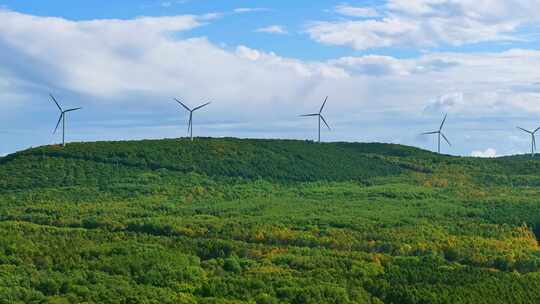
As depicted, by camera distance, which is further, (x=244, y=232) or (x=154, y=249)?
(x=244, y=232)

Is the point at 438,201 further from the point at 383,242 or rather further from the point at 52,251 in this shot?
the point at 52,251

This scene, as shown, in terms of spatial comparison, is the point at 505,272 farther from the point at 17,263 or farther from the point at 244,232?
the point at 17,263

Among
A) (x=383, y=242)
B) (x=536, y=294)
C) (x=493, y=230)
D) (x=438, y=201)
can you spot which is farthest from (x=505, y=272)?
(x=438, y=201)

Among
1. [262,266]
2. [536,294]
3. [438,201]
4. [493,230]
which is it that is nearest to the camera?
[536,294]

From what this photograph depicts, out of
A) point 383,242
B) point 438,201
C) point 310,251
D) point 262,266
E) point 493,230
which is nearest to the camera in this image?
Answer: point 262,266

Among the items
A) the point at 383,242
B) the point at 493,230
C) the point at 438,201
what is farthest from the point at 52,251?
the point at 438,201

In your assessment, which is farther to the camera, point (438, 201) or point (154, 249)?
point (438, 201)

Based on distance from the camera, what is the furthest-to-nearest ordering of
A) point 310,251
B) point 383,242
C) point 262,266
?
point 383,242
point 310,251
point 262,266

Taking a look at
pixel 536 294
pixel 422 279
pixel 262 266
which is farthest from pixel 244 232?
pixel 536 294

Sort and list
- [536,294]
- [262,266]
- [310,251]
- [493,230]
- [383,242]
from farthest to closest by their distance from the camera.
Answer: [493,230]
[383,242]
[310,251]
[262,266]
[536,294]
